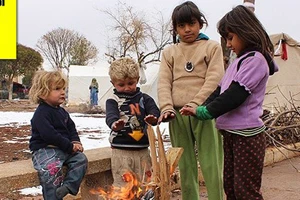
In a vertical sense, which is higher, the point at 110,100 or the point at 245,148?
the point at 110,100

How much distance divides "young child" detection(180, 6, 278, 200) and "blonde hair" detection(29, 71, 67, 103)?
→ 2.81 ft

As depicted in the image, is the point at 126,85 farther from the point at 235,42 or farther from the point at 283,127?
the point at 283,127

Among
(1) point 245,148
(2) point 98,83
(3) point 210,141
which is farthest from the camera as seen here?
(2) point 98,83

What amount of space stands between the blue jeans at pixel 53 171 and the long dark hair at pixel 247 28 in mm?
1292

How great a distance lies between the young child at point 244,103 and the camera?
2375mm

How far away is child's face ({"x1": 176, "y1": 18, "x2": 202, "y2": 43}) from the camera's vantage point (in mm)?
2816

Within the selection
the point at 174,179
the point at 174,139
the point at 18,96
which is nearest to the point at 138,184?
the point at 174,139

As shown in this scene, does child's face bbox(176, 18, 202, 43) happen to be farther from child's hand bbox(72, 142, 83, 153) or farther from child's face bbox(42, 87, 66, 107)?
child's hand bbox(72, 142, 83, 153)

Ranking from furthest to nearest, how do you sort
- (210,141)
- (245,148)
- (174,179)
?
(174,179), (210,141), (245,148)

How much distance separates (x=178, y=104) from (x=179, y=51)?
1.18 ft

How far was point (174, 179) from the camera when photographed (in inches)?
156

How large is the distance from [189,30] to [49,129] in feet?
3.60

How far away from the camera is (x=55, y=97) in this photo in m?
2.73

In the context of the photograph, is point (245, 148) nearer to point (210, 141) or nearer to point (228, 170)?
point (228, 170)
